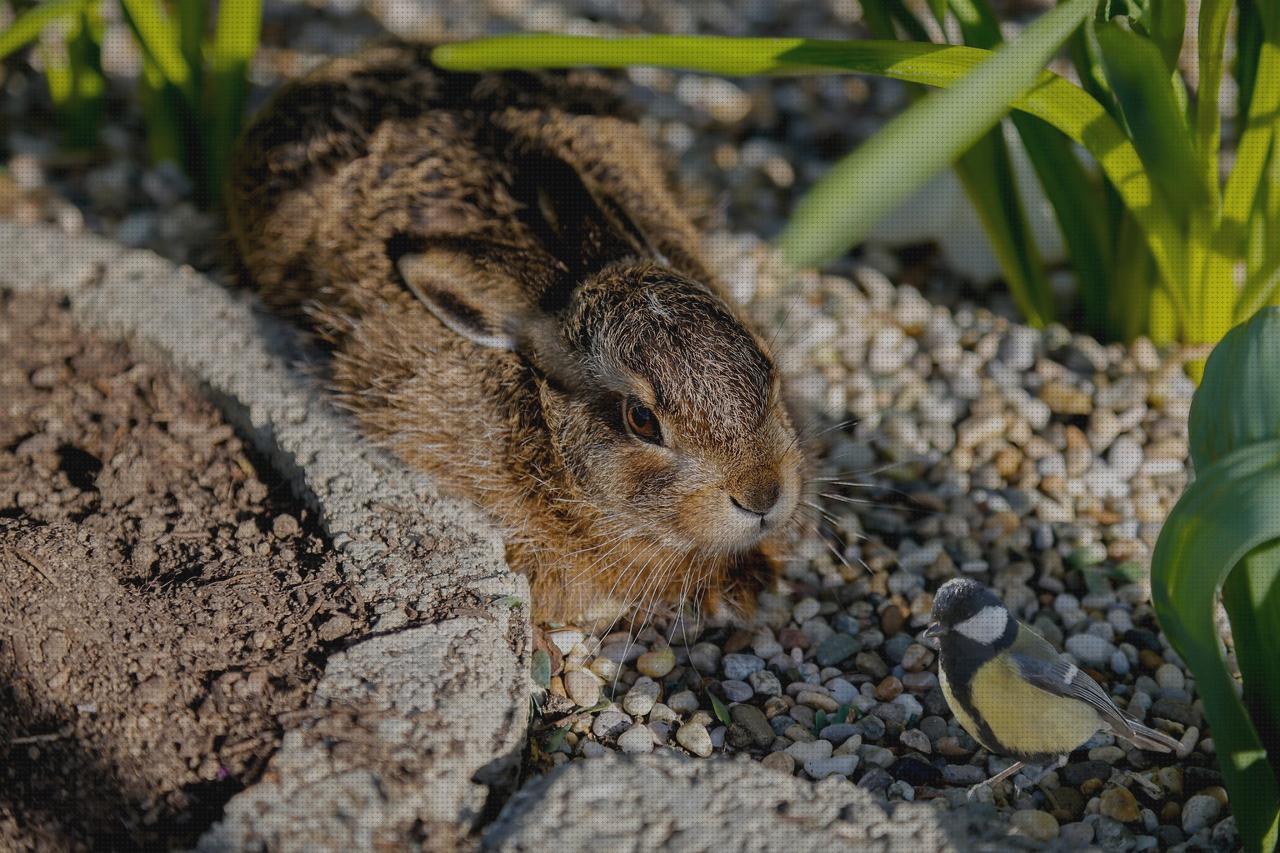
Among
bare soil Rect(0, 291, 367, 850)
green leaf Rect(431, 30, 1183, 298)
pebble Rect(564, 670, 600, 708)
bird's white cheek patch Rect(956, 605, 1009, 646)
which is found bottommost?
pebble Rect(564, 670, 600, 708)

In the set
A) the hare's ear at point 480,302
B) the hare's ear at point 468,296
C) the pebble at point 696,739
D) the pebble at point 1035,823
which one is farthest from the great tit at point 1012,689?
the hare's ear at point 468,296

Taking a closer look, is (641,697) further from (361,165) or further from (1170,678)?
(361,165)

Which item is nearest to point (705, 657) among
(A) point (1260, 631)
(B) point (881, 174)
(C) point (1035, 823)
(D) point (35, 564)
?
(C) point (1035, 823)

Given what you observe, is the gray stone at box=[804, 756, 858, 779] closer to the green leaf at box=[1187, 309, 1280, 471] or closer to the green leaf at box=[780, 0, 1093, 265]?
the green leaf at box=[1187, 309, 1280, 471]

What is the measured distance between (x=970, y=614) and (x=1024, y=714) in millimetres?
248

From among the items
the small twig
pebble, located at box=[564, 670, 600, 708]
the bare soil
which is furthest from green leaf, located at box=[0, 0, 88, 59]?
pebble, located at box=[564, 670, 600, 708]

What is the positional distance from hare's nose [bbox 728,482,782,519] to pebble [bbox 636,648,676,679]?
0.54m

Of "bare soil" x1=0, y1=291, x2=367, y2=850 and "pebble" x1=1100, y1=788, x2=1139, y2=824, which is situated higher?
"bare soil" x1=0, y1=291, x2=367, y2=850

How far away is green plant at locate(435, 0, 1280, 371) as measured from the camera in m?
2.85

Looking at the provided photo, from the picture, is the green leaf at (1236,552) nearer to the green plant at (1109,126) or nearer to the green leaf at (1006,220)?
the green plant at (1109,126)

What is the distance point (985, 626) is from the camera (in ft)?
9.13

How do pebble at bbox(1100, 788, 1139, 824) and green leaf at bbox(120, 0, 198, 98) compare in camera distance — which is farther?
green leaf at bbox(120, 0, 198, 98)

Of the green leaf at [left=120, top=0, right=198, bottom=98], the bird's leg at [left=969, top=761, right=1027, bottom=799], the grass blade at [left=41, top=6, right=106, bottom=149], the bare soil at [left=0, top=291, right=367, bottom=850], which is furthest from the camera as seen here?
the grass blade at [left=41, top=6, right=106, bottom=149]

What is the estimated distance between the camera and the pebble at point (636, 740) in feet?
10.2
